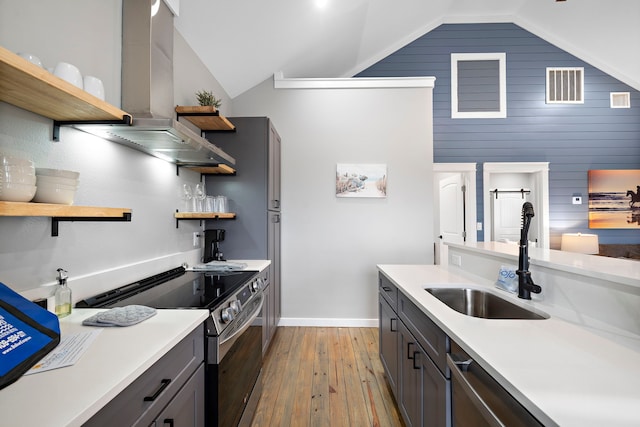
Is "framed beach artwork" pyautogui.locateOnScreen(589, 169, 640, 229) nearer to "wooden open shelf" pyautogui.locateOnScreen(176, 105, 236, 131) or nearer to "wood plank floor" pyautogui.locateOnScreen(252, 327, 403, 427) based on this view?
"wood plank floor" pyautogui.locateOnScreen(252, 327, 403, 427)

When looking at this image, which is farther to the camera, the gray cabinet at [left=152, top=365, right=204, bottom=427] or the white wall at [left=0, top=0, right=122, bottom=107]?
the white wall at [left=0, top=0, right=122, bottom=107]

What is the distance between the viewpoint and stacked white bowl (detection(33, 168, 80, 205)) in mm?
963

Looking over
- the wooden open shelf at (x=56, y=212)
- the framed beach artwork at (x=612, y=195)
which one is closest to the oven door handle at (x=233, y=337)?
the wooden open shelf at (x=56, y=212)

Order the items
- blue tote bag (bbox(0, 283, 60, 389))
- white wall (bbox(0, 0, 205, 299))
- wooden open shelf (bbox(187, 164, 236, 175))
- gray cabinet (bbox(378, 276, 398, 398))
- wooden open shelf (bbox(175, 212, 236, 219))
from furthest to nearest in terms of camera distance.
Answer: wooden open shelf (bbox(187, 164, 236, 175)), wooden open shelf (bbox(175, 212, 236, 219)), gray cabinet (bbox(378, 276, 398, 398)), white wall (bbox(0, 0, 205, 299)), blue tote bag (bbox(0, 283, 60, 389))

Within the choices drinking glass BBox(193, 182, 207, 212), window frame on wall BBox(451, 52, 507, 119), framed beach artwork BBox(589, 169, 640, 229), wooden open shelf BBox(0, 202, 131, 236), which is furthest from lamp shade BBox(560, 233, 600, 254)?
wooden open shelf BBox(0, 202, 131, 236)

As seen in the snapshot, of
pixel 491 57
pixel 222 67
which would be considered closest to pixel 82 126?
pixel 222 67

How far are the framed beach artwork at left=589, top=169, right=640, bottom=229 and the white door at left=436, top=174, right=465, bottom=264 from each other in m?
2.12

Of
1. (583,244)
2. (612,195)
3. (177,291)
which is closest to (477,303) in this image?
(177,291)

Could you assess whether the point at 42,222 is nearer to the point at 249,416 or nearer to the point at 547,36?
the point at 249,416

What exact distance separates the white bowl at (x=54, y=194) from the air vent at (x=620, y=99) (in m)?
6.87

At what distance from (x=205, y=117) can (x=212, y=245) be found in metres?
1.13

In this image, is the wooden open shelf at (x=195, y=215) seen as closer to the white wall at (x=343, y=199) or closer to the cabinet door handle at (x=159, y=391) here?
the white wall at (x=343, y=199)

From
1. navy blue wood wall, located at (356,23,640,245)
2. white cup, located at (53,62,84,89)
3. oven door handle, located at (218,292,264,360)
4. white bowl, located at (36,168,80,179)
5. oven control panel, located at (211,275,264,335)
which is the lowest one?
oven door handle, located at (218,292,264,360)

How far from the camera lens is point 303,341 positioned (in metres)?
3.08
